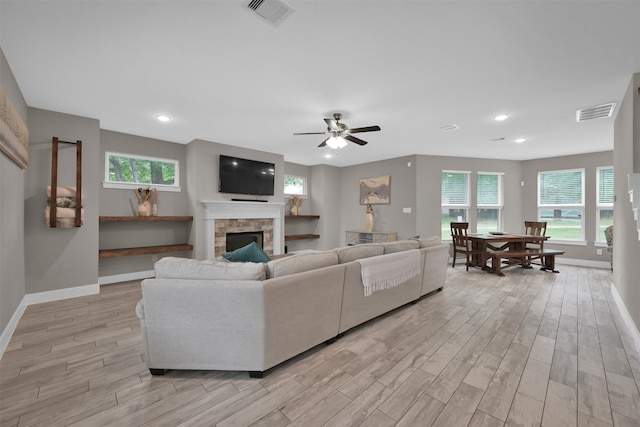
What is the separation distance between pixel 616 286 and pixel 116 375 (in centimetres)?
557

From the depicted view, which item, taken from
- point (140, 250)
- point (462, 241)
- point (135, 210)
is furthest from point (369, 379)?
point (135, 210)

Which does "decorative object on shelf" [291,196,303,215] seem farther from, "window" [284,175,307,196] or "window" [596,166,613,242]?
"window" [596,166,613,242]

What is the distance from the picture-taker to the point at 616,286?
3.52 meters

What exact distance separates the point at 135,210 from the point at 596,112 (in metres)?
6.90

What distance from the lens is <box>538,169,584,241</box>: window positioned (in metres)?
5.91

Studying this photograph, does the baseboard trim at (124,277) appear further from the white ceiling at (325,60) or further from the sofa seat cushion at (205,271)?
the sofa seat cushion at (205,271)

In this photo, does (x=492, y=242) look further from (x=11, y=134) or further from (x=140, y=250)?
(x=11, y=134)

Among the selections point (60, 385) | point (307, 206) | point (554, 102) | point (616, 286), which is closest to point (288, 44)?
point (60, 385)

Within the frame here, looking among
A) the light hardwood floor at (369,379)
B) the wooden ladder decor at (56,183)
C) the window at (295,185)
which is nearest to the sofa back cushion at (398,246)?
the light hardwood floor at (369,379)

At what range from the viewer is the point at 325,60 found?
2.33 meters

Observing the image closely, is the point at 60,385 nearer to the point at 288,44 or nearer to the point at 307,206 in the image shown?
the point at 288,44

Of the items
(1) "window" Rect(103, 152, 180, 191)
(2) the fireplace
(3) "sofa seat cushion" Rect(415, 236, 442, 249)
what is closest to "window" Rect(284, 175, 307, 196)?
(2) the fireplace

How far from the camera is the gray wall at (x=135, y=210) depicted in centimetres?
435

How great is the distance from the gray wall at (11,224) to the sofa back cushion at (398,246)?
3594mm
